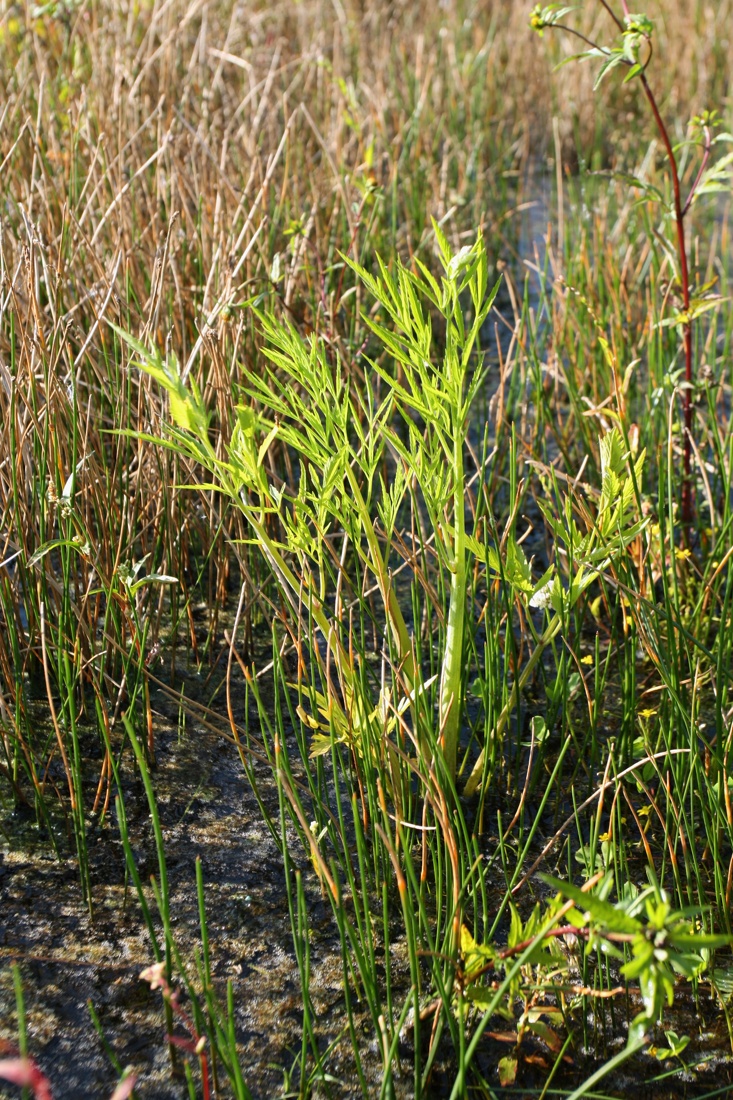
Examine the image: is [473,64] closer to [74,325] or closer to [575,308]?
[575,308]

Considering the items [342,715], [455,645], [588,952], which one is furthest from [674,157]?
[588,952]

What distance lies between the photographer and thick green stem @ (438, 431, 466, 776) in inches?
42.1

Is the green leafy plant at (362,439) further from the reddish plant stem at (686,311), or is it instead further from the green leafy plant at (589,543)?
the reddish plant stem at (686,311)

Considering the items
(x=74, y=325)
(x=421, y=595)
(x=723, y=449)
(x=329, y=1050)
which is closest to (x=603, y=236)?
(x=723, y=449)

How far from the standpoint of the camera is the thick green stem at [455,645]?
107 cm

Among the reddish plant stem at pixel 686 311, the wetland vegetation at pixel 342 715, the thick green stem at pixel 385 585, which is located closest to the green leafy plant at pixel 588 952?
the wetland vegetation at pixel 342 715

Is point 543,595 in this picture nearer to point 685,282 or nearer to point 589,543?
point 589,543

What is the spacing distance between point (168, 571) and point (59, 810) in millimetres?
449

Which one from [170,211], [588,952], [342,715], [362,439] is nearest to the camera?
[588,952]

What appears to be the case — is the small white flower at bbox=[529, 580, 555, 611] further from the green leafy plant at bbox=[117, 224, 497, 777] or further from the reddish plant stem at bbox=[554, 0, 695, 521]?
the reddish plant stem at bbox=[554, 0, 695, 521]

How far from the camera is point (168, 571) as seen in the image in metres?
1.58

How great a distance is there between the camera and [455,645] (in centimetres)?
116

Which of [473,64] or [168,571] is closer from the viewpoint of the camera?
[168,571]

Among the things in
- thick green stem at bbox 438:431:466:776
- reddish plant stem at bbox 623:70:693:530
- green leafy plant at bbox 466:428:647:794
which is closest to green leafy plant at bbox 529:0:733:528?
reddish plant stem at bbox 623:70:693:530
